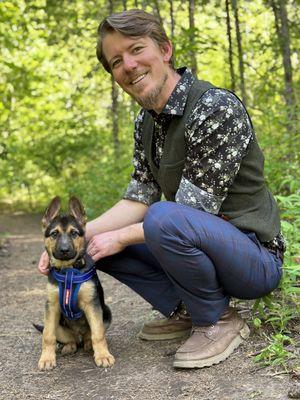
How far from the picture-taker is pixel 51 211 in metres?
4.10

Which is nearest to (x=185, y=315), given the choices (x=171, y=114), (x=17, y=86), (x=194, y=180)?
(x=194, y=180)

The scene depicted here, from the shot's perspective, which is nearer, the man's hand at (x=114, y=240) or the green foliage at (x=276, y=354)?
the green foliage at (x=276, y=354)

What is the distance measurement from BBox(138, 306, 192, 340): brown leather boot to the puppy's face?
0.81 meters

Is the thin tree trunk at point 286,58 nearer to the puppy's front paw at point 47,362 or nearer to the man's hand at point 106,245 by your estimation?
the man's hand at point 106,245

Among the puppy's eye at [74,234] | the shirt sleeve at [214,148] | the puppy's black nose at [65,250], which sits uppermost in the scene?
the shirt sleeve at [214,148]

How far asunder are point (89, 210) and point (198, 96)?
7277mm

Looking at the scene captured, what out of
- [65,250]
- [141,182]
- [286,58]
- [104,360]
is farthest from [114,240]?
[286,58]

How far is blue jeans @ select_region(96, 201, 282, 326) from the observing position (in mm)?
3357

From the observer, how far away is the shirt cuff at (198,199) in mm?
3504

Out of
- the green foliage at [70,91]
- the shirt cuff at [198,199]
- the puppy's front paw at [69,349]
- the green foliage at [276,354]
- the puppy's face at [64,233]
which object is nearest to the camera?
the green foliage at [276,354]

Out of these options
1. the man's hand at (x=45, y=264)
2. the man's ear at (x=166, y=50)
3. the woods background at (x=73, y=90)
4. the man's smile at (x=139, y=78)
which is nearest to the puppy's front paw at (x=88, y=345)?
the man's hand at (x=45, y=264)

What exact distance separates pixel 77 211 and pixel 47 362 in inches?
42.7

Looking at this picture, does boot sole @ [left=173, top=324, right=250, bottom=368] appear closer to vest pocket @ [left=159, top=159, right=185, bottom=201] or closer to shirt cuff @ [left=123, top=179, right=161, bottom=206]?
vest pocket @ [left=159, top=159, right=185, bottom=201]

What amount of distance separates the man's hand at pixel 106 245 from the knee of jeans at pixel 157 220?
38cm
